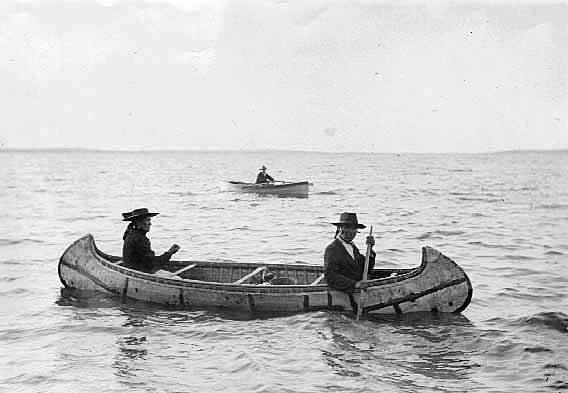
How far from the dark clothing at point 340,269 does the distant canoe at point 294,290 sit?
0.60 ft

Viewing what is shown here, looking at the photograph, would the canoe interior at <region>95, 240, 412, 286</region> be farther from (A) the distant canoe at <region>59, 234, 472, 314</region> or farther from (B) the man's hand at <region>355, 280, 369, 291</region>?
(B) the man's hand at <region>355, 280, 369, 291</region>

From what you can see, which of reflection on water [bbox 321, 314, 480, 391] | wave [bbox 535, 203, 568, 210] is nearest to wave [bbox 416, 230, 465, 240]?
wave [bbox 535, 203, 568, 210]

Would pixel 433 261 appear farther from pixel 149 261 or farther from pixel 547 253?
pixel 547 253

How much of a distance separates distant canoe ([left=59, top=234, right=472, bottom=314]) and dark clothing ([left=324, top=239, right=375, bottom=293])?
0.18 meters

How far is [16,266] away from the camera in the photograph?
62.3 ft

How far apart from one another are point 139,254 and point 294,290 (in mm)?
3237

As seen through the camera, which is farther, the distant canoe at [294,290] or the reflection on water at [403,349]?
the distant canoe at [294,290]

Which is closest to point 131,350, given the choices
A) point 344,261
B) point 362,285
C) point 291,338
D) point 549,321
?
point 291,338

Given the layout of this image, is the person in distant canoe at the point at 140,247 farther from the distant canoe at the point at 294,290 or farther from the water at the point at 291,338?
the water at the point at 291,338

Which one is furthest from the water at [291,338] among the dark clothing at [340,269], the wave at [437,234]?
the wave at [437,234]

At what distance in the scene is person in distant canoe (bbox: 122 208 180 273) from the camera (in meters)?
13.0

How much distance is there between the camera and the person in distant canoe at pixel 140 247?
12977 millimetres

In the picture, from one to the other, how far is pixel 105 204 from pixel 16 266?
2187 cm

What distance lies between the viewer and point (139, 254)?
13.2 meters
